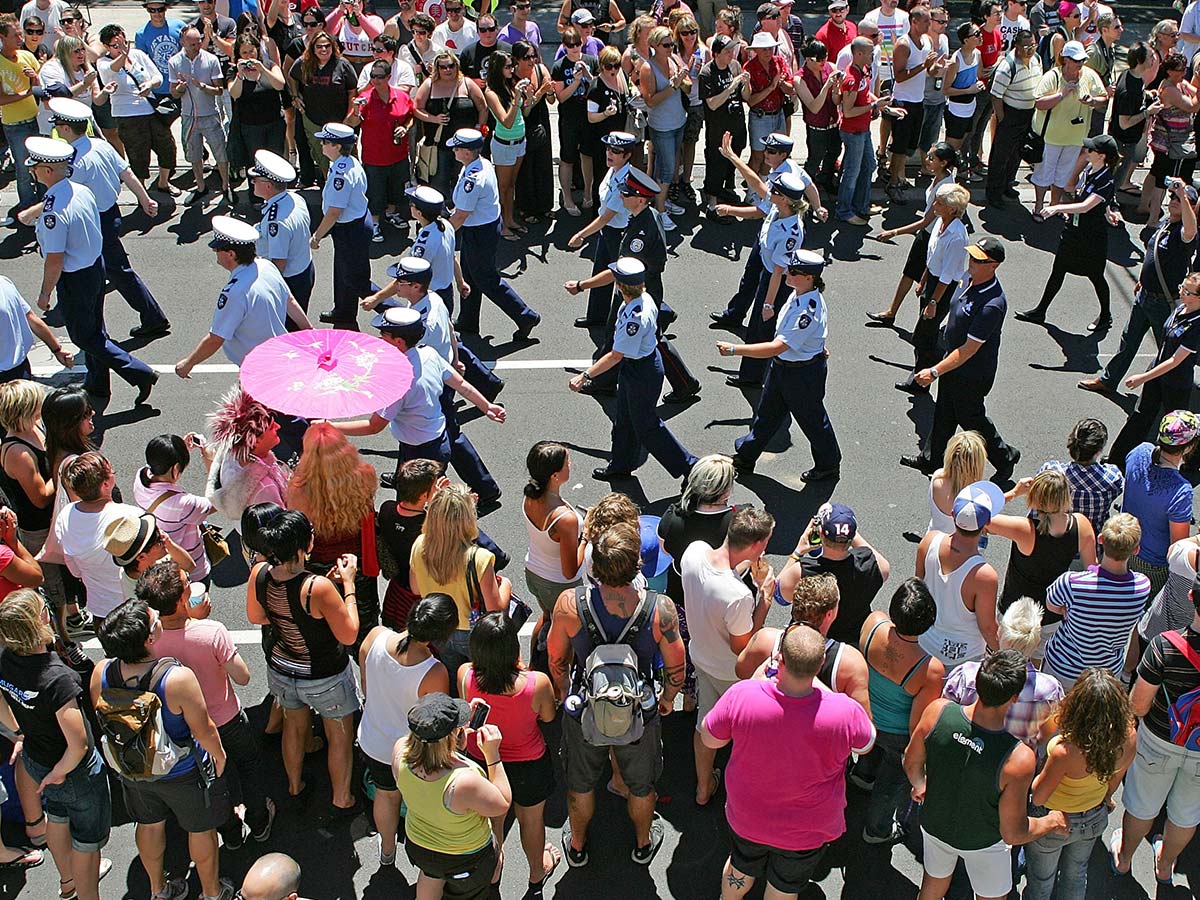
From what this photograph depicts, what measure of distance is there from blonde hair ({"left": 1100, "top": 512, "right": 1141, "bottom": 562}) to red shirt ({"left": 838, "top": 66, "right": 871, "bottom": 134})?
8042 millimetres

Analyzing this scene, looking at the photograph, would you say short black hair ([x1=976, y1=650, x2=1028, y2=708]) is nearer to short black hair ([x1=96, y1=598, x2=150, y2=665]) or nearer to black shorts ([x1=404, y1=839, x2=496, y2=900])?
black shorts ([x1=404, y1=839, x2=496, y2=900])

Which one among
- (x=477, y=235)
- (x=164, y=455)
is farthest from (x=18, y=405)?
(x=477, y=235)

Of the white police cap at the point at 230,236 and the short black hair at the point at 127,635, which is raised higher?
the short black hair at the point at 127,635

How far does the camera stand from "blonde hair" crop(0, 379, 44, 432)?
6.36 m

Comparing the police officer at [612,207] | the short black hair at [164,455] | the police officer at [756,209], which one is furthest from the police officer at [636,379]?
the short black hair at [164,455]

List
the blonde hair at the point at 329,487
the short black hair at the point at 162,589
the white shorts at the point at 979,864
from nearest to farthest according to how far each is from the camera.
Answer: the white shorts at the point at 979,864 → the short black hair at the point at 162,589 → the blonde hair at the point at 329,487

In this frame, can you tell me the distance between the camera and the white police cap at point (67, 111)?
9.15 metres

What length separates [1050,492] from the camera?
5.77 meters

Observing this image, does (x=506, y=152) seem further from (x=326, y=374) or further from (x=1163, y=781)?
(x=1163, y=781)

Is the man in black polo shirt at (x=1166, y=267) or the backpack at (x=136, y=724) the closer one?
the backpack at (x=136, y=724)

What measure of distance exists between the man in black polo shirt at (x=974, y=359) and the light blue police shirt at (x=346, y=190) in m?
4.78

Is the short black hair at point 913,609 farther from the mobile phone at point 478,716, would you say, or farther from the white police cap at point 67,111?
the white police cap at point 67,111

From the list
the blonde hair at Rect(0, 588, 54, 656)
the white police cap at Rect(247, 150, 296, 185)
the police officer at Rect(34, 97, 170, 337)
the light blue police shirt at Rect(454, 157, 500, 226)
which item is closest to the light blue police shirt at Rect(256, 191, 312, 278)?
the white police cap at Rect(247, 150, 296, 185)

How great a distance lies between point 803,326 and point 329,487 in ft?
11.5
